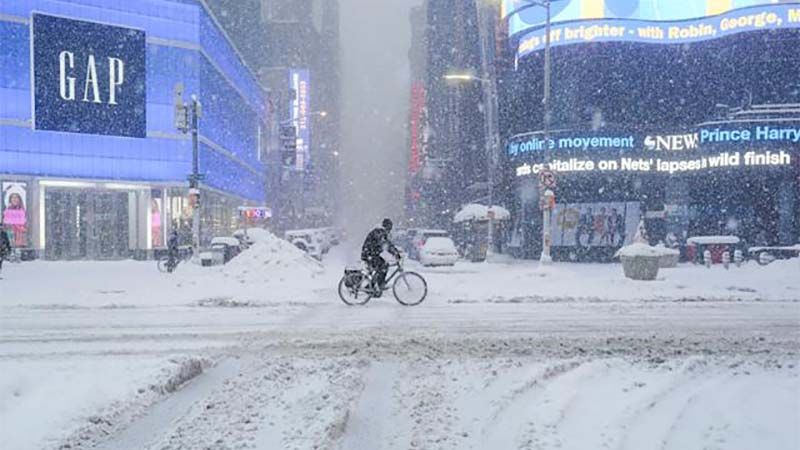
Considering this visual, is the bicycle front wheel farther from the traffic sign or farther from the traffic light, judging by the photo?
the traffic light

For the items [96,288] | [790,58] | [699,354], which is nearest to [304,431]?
[699,354]

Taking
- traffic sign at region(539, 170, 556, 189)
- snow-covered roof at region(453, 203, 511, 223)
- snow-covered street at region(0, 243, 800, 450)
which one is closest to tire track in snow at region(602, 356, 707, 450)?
snow-covered street at region(0, 243, 800, 450)

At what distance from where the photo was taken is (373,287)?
1420 cm

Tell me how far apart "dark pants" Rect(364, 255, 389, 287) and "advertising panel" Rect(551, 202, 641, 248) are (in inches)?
850

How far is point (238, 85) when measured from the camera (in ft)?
201

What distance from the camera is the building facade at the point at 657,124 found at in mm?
32375

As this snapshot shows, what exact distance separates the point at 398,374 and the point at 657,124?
33238mm

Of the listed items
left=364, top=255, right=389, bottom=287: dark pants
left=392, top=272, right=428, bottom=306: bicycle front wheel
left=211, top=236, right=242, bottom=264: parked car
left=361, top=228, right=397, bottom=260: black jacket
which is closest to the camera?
left=361, top=228, right=397, bottom=260: black jacket

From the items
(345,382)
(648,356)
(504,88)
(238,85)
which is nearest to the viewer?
→ (345,382)

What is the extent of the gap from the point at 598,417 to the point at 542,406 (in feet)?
1.69

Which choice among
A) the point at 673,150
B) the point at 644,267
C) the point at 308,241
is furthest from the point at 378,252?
the point at 673,150

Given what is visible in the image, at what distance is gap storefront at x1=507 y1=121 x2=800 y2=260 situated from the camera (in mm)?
31891

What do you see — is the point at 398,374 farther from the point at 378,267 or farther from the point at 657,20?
the point at 657,20

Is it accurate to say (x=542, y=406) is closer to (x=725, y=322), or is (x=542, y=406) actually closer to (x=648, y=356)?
(x=648, y=356)
